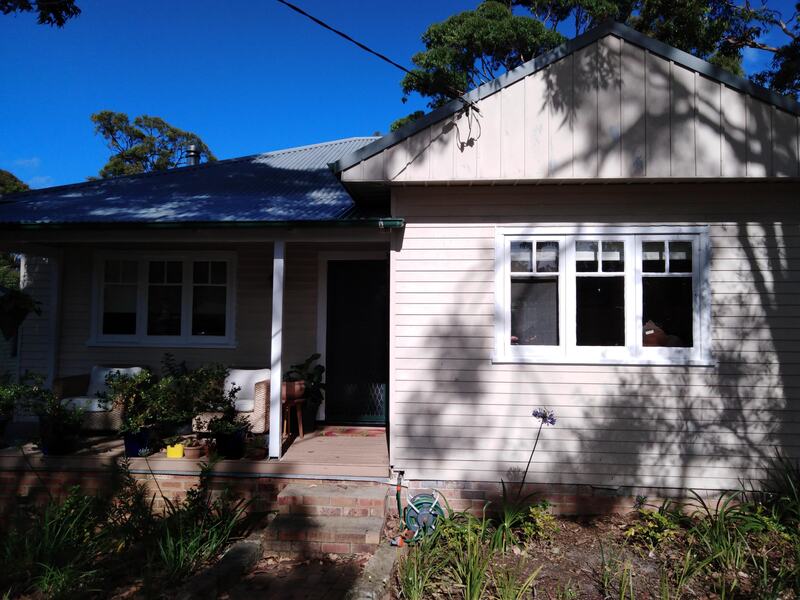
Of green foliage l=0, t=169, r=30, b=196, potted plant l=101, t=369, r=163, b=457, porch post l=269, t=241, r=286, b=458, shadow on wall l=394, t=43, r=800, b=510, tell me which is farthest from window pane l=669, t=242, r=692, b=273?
green foliage l=0, t=169, r=30, b=196

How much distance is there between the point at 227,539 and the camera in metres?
4.72

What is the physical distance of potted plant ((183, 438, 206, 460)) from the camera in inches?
225

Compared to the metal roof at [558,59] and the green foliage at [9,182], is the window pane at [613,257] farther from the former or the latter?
the green foliage at [9,182]

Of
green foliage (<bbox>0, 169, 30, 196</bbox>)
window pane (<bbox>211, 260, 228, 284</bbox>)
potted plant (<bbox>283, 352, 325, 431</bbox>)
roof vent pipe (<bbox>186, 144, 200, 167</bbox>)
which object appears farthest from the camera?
green foliage (<bbox>0, 169, 30, 196</bbox>)

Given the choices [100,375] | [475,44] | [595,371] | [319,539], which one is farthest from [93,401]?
[475,44]

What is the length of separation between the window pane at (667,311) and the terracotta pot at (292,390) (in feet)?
12.8

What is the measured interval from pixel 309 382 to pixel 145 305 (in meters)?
2.86

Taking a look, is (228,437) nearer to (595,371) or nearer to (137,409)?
(137,409)

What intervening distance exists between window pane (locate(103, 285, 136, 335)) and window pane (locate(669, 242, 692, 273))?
23.1 feet

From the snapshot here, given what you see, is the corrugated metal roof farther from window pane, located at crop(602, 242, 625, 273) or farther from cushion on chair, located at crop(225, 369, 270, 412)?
window pane, located at crop(602, 242, 625, 273)

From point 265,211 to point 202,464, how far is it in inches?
112

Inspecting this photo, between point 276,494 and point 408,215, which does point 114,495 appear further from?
point 408,215

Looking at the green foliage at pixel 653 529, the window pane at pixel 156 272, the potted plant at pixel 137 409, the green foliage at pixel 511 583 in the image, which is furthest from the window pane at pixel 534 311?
the window pane at pixel 156 272

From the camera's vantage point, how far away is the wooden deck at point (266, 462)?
5.27 metres
